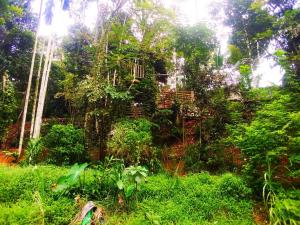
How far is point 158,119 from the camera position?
35.4 ft

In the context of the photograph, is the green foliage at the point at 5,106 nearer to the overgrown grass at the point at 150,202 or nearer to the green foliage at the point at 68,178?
the overgrown grass at the point at 150,202

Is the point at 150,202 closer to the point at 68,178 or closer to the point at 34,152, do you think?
the point at 68,178

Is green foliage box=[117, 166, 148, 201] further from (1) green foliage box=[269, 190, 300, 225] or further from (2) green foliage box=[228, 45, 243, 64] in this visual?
(2) green foliage box=[228, 45, 243, 64]

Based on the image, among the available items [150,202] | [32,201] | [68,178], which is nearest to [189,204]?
[150,202]

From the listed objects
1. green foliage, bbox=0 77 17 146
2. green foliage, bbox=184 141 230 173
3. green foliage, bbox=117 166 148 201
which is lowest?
green foliage, bbox=117 166 148 201

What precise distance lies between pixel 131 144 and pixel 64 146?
2426mm

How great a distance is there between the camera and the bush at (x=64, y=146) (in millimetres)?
9000

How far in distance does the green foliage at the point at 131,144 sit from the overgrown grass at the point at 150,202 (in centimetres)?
138

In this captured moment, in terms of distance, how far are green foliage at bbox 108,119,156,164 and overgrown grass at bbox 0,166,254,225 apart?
4.54ft

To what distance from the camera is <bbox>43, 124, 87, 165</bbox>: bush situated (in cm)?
900

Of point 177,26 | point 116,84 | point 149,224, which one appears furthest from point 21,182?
point 177,26

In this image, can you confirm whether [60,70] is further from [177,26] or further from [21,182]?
[21,182]

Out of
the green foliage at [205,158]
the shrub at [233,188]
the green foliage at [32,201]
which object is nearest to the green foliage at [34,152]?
the green foliage at [32,201]

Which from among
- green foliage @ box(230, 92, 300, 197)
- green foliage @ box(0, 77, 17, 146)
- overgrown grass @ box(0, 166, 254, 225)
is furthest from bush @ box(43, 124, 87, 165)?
green foliage @ box(230, 92, 300, 197)
